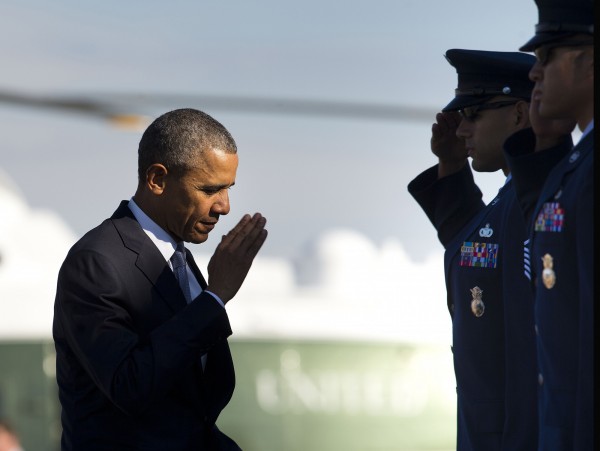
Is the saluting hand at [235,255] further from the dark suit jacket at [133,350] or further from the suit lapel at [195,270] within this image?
the suit lapel at [195,270]

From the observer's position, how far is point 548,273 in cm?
290

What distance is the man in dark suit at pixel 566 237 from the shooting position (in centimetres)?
276

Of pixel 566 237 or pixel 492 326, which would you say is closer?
pixel 566 237

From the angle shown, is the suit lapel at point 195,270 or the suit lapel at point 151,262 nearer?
the suit lapel at point 151,262

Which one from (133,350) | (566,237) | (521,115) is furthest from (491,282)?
(133,350)

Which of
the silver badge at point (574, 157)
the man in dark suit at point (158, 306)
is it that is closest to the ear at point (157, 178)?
the man in dark suit at point (158, 306)

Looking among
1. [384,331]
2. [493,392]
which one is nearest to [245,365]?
[384,331]

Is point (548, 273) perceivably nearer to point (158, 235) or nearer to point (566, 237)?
point (566, 237)

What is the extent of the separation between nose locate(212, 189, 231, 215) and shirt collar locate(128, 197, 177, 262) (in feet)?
0.62

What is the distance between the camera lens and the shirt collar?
367 centimetres

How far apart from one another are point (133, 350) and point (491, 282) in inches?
44.8

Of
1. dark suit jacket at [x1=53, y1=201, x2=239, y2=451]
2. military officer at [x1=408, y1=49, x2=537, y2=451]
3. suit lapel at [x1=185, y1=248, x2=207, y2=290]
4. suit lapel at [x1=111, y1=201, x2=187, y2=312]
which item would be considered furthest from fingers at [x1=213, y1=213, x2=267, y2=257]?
military officer at [x1=408, y1=49, x2=537, y2=451]

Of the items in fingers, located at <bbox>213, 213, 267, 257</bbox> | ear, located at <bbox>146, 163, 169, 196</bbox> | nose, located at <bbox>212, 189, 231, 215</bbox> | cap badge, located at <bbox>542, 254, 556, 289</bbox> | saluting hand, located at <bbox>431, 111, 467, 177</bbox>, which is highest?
saluting hand, located at <bbox>431, 111, 467, 177</bbox>

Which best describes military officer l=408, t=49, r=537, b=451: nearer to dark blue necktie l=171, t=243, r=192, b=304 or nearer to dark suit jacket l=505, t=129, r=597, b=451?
dark suit jacket l=505, t=129, r=597, b=451
